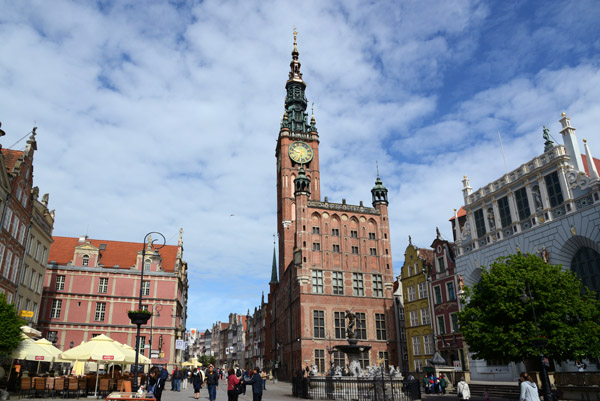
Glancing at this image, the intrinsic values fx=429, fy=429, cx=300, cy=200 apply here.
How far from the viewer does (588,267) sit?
27.3m

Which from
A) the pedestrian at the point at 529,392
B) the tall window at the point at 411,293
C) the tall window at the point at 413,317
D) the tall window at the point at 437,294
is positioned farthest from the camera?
the tall window at the point at 411,293

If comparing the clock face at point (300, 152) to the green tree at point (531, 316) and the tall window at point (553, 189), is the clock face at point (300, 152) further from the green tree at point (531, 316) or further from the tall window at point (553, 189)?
the green tree at point (531, 316)

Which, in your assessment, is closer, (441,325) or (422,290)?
(441,325)

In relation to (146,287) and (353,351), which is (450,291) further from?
(146,287)

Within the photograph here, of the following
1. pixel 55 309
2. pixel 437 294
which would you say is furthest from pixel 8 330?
pixel 437 294

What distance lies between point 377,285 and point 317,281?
757cm

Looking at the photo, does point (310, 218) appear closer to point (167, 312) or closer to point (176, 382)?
point (167, 312)

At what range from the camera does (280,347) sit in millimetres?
59688

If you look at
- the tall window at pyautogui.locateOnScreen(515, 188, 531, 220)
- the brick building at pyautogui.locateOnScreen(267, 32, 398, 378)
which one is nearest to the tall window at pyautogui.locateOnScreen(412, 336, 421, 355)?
the brick building at pyautogui.locateOnScreen(267, 32, 398, 378)

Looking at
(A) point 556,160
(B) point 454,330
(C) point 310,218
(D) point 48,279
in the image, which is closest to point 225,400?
(B) point 454,330

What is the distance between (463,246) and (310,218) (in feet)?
60.5

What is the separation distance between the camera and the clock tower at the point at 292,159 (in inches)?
2448

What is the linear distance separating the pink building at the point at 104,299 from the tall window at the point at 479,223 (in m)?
32.8

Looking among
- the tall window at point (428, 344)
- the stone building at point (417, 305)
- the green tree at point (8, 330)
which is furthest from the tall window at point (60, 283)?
the tall window at point (428, 344)
